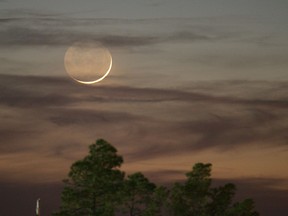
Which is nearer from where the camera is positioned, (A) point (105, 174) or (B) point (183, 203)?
(A) point (105, 174)

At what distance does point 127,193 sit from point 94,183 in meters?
8.32

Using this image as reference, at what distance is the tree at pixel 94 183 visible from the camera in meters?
111

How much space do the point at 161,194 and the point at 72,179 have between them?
51.5 ft

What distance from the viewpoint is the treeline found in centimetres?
11188

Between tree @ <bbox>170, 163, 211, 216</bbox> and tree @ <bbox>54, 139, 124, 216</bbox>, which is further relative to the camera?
tree @ <bbox>170, 163, 211, 216</bbox>

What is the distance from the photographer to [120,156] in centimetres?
10975

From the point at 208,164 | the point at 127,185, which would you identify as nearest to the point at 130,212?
the point at 127,185

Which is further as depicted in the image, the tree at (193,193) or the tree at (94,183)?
the tree at (193,193)

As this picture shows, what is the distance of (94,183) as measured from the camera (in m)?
112

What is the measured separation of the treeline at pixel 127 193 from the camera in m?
112

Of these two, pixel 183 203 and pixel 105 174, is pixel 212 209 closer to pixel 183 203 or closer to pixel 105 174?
pixel 183 203

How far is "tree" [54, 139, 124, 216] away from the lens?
364 ft

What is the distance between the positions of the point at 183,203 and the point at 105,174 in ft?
55.7

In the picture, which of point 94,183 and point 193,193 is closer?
point 94,183
